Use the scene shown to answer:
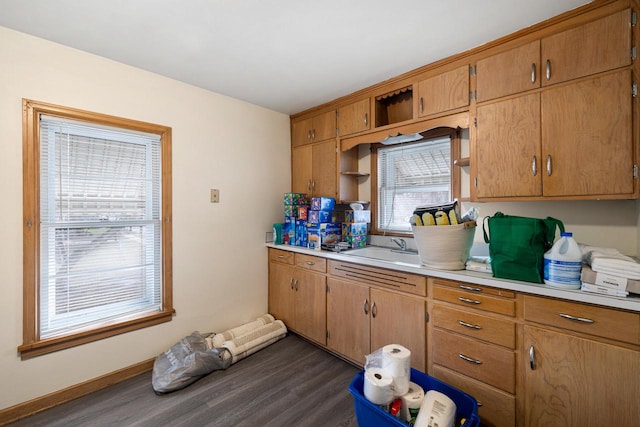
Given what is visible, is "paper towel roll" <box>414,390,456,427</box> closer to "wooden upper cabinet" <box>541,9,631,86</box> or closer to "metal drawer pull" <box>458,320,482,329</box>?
"metal drawer pull" <box>458,320,482,329</box>

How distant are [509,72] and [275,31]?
1.55 metres

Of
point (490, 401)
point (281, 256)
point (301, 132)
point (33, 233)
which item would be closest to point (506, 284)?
point (490, 401)

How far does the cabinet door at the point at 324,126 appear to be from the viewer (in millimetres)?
2936

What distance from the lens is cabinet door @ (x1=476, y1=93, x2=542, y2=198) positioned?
1745mm

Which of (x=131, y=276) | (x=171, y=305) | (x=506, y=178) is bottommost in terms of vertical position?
(x=171, y=305)

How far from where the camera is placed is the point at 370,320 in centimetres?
220

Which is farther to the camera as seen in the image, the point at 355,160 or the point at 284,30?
the point at 355,160

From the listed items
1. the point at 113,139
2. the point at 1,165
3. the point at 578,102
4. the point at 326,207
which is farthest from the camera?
the point at 326,207

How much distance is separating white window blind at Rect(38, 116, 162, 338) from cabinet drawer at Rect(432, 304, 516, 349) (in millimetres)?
2266

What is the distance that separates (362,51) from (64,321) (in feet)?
9.48

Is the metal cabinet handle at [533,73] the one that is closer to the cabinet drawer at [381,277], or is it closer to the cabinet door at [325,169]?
the cabinet drawer at [381,277]

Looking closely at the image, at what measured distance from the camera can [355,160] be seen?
308 centimetres

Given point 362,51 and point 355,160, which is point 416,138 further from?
point 362,51

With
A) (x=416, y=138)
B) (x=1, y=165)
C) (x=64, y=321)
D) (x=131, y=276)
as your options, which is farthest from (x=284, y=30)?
(x=64, y=321)
